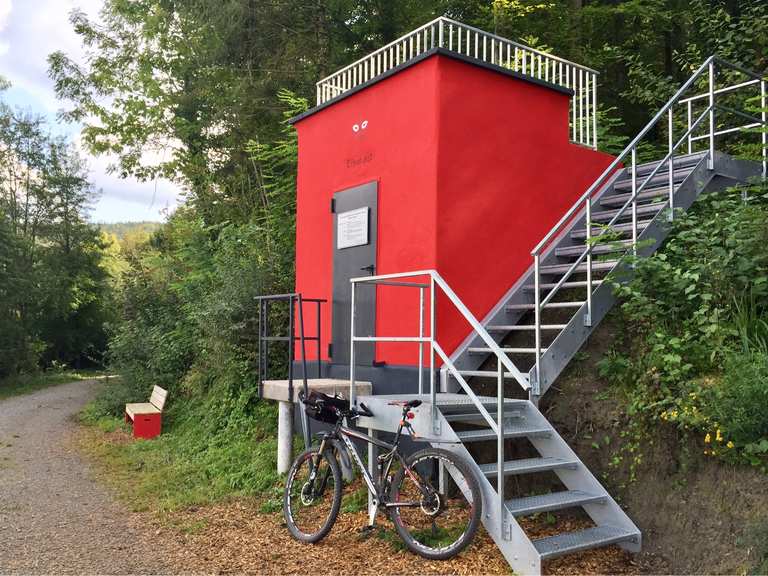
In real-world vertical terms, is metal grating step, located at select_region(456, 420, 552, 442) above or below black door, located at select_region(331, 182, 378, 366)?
below

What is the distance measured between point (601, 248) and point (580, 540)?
126 inches

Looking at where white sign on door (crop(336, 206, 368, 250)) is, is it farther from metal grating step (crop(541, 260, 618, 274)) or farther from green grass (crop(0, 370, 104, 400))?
green grass (crop(0, 370, 104, 400))

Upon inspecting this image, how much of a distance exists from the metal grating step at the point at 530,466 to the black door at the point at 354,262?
8.31ft

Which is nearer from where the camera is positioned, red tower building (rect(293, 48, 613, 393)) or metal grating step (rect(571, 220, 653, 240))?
metal grating step (rect(571, 220, 653, 240))

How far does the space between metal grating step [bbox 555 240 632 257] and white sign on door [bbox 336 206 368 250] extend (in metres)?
2.12

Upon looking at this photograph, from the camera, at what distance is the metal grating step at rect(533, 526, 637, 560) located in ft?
13.7

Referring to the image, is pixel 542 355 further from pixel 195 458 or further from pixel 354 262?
pixel 195 458

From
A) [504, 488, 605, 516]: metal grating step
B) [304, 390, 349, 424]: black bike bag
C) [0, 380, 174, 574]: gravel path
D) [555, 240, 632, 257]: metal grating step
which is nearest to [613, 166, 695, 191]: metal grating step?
[555, 240, 632, 257]: metal grating step

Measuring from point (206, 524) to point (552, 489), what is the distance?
3076 millimetres

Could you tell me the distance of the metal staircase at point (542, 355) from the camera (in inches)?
173

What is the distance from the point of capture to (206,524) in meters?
5.98

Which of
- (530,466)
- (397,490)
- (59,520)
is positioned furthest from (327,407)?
(59,520)

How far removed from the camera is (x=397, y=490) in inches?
192

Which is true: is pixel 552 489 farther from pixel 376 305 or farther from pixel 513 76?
pixel 513 76
